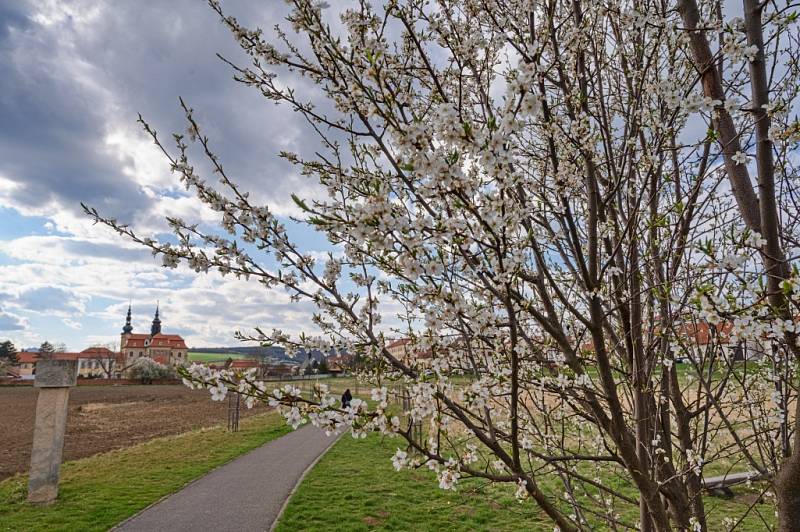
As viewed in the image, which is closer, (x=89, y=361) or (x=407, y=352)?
(x=407, y=352)

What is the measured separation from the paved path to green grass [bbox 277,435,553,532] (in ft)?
1.45

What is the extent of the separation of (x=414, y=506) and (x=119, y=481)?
6683 mm

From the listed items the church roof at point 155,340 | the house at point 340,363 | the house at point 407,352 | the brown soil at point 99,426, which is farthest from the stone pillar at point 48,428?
the church roof at point 155,340

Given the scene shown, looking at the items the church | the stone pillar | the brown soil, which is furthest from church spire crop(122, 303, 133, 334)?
the stone pillar

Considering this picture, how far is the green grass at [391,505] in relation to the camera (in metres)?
7.51

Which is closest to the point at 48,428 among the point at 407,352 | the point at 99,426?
the point at 407,352

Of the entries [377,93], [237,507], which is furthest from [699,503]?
[237,507]

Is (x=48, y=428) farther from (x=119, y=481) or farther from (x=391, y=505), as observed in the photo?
(x=391, y=505)

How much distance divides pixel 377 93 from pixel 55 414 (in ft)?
32.2

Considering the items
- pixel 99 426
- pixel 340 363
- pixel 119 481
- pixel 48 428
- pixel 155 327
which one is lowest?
pixel 99 426

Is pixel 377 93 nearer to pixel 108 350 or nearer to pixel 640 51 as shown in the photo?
pixel 640 51

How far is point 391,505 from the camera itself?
8.52m

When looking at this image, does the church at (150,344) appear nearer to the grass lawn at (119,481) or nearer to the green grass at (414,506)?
the grass lawn at (119,481)

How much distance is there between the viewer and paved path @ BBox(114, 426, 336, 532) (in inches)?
286
